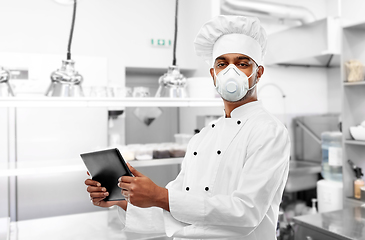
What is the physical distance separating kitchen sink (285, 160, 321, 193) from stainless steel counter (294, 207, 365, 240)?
1.12m

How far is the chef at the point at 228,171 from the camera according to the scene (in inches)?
38.8

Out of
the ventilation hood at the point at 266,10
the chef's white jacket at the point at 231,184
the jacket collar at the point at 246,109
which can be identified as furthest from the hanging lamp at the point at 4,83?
the ventilation hood at the point at 266,10

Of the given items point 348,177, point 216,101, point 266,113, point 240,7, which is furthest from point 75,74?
point 348,177

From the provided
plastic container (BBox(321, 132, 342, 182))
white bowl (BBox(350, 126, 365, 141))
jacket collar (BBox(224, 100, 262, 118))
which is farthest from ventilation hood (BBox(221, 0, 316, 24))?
jacket collar (BBox(224, 100, 262, 118))

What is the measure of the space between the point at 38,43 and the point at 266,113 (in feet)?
7.58

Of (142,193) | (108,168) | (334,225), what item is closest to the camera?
(142,193)

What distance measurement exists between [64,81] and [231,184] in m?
1.11

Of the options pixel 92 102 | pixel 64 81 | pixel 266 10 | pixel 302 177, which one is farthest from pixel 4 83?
pixel 302 177

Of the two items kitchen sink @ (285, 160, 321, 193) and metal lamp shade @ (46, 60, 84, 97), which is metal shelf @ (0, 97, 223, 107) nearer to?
metal lamp shade @ (46, 60, 84, 97)

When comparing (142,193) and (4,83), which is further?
(4,83)

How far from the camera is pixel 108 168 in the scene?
3.87 ft

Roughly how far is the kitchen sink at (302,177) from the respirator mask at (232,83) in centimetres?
240

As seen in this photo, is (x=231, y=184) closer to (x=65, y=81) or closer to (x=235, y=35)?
(x=235, y=35)

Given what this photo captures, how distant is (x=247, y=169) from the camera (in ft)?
3.54
